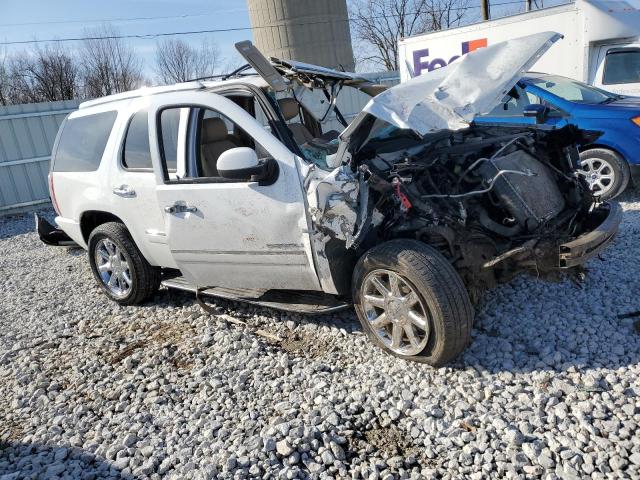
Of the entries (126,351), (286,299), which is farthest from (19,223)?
(286,299)

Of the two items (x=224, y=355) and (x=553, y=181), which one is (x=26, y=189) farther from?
(x=553, y=181)

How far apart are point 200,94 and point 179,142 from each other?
0.41 metres

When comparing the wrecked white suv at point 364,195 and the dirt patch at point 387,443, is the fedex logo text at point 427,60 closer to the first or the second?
the wrecked white suv at point 364,195

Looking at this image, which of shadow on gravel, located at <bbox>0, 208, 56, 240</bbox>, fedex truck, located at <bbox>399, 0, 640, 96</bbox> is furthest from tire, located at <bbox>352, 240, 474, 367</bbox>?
shadow on gravel, located at <bbox>0, 208, 56, 240</bbox>

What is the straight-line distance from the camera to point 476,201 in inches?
143

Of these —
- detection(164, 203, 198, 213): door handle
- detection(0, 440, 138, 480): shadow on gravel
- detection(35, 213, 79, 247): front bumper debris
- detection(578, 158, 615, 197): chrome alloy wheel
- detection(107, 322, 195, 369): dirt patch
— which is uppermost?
detection(164, 203, 198, 213): door handle

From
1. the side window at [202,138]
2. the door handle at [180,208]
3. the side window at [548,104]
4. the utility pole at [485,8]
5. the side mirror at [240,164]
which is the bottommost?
the door handle at [180,208]

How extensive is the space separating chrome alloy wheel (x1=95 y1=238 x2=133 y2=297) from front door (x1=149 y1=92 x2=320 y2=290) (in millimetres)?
944

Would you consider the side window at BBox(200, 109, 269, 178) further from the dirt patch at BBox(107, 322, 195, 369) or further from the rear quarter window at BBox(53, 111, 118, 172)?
the dirt patch at BBox(107, 322, 195, 369)

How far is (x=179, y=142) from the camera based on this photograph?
399 cm

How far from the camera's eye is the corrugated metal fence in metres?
11.2

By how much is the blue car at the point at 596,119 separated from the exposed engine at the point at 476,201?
255 centimetres

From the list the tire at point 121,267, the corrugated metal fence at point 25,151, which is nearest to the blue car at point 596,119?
the tire at point 121,267

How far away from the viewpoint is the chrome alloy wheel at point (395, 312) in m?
3.21
